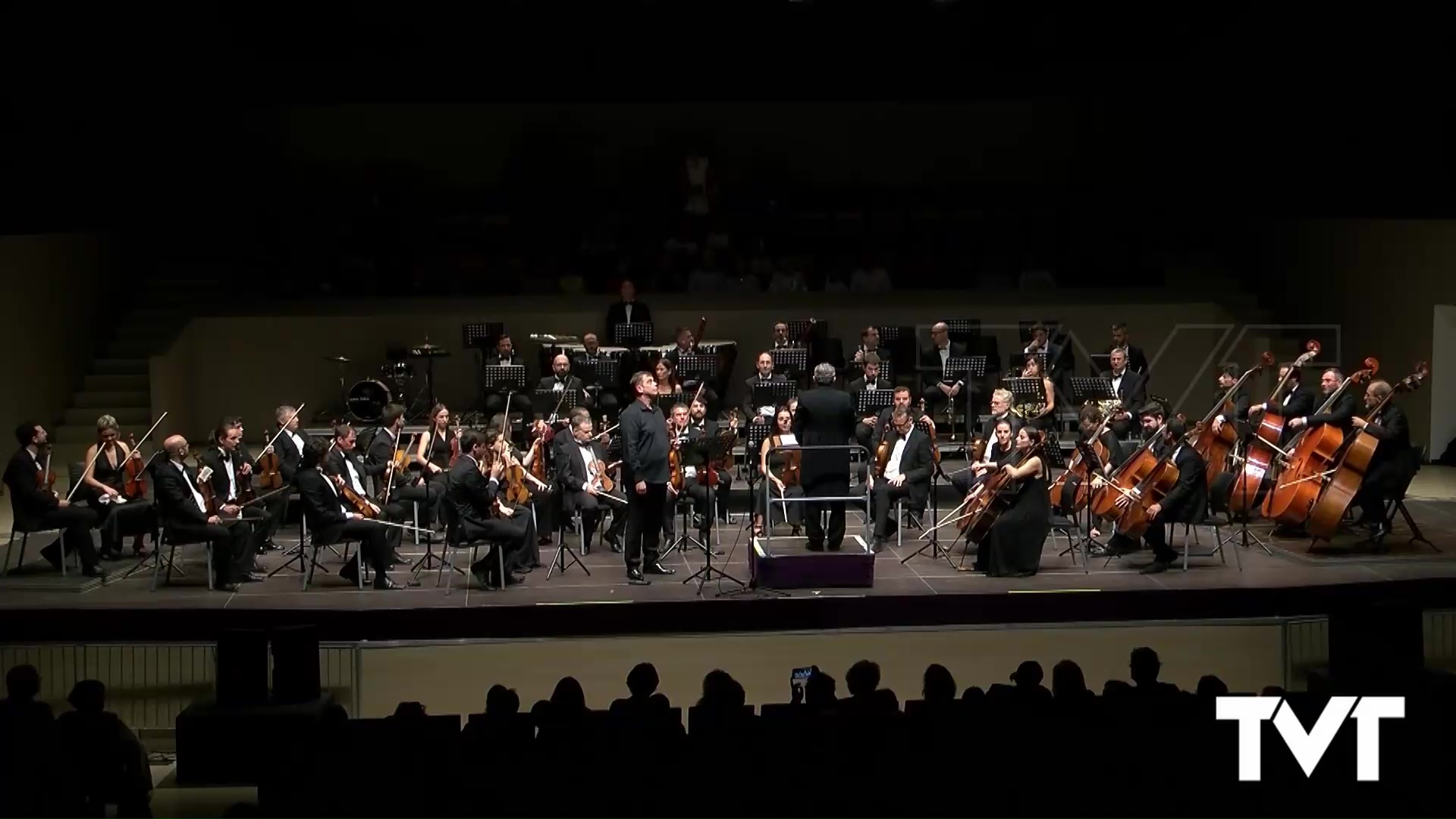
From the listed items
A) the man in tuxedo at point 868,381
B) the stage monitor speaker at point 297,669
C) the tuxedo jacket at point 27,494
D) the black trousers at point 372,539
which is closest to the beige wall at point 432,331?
the man in tuxedo at point 868,381

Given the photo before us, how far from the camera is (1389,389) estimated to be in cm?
1148

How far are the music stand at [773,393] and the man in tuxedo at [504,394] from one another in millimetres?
2421

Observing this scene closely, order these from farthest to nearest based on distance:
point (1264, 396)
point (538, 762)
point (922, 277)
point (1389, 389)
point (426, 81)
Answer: point (426, 81), point (922, 277), point (1264, 396), point (1389, 389), point (538, 762)

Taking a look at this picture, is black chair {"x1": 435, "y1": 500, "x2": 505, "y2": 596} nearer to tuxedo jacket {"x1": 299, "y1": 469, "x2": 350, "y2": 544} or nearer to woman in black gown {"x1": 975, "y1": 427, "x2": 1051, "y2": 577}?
tuxedo jacket {"x1": 299, "y1": 469, "x2": 350, "y2": 544}

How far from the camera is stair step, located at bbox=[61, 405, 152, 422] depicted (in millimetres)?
16328

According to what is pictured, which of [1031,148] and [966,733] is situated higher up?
[1031,148]

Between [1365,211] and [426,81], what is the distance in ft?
35.4

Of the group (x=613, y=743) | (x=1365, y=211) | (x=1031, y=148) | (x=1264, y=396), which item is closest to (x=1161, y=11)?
(x=1031, y=148)

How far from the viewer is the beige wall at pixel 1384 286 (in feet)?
51.8

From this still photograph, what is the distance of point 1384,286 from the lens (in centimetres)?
1652

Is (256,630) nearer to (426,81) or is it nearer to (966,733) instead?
(966,733)

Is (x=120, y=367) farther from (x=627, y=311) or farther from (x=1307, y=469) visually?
(x=1307, y=469)

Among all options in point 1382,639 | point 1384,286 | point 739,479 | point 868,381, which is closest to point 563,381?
point 739,479

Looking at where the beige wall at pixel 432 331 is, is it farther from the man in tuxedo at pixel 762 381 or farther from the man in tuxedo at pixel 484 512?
the man in tuxedo at pixel 484 512
